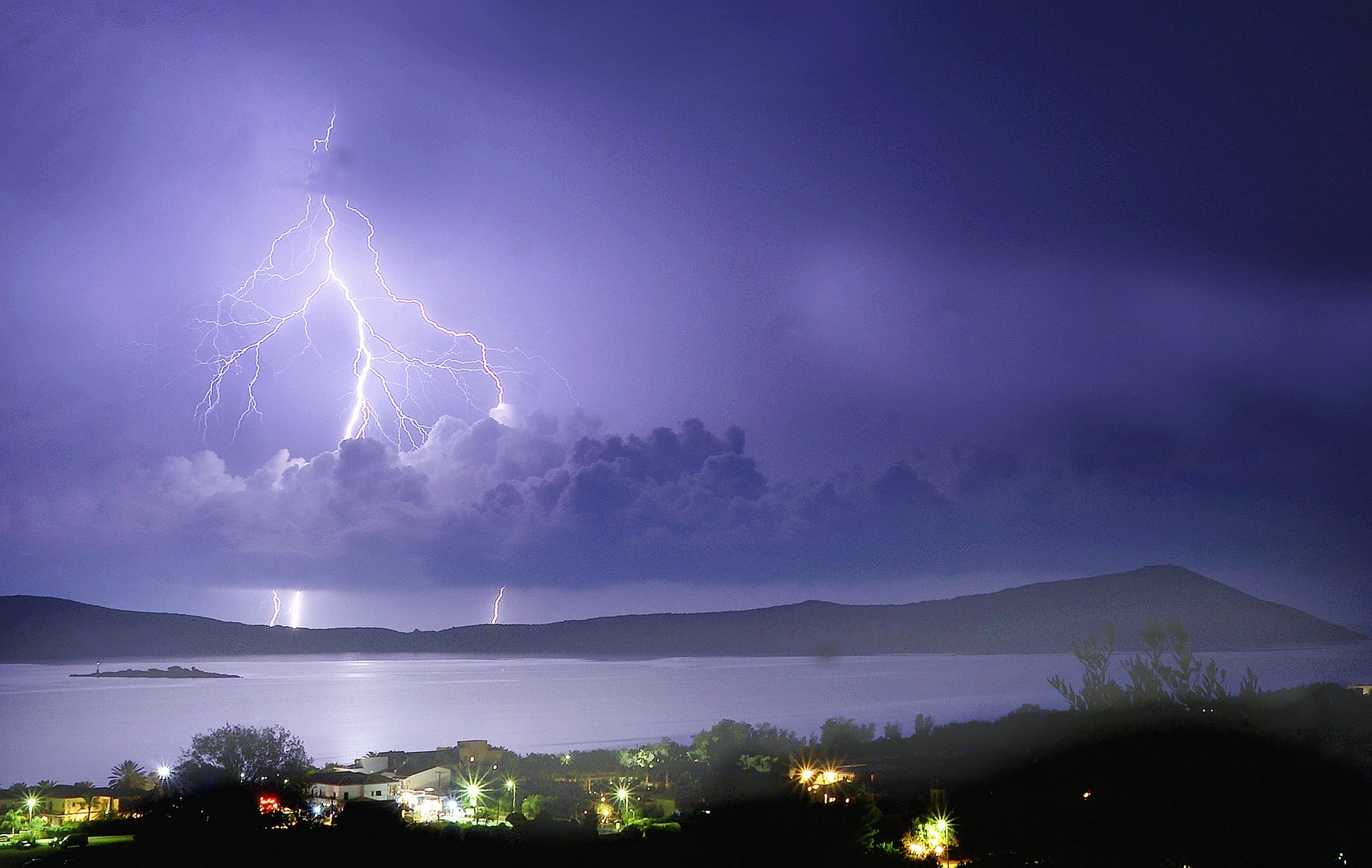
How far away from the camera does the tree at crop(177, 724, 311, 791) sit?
29625mm

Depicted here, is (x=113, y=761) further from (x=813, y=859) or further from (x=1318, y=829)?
(x=1318, y=829)

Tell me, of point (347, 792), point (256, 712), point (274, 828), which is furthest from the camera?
point (256, 712)

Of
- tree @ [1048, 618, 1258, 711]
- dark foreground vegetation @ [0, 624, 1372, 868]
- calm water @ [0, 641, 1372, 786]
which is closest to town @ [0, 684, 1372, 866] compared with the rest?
dark foreground vegetation @ [0, 624, 1372, 868]

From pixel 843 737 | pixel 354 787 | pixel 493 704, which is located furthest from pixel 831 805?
pixel 493 704

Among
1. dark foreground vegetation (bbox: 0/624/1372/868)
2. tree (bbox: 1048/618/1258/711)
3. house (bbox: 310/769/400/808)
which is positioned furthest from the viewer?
house (bbox: 310/769/400/808)

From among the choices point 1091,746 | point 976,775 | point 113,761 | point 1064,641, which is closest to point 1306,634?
point 1064,641

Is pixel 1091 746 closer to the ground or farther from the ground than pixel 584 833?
farther from the ground

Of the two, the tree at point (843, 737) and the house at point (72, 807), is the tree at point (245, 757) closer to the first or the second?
the house at point (72, 807)

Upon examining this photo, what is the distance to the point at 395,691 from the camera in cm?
11262

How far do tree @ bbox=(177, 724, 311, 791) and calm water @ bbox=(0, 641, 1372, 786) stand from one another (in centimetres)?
2189

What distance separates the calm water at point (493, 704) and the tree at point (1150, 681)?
34951 mm

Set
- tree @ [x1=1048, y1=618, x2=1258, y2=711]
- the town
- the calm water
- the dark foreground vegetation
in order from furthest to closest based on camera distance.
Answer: the calm water, tree @ [x1=1048, y1=618, x2=1258, y2=711], the town, the dark foreground vegetation

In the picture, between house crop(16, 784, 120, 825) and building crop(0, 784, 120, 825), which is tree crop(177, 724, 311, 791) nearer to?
building crop(0, 784, 120, 825)

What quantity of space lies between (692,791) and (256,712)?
67.9 m
